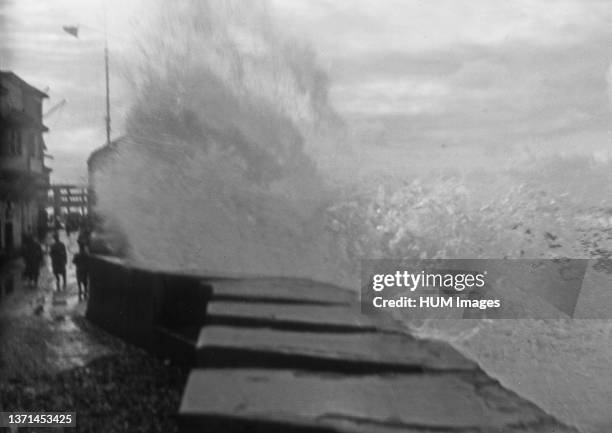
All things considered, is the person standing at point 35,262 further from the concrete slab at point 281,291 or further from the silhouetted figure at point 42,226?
the concrete slab at point 281,291

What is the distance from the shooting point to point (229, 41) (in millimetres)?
1329

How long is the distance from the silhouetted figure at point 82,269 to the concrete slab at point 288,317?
315mm

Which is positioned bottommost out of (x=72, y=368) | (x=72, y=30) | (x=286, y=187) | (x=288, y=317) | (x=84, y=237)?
(x=72, y=368)

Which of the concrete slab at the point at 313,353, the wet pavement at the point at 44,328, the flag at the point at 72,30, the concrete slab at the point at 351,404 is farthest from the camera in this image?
the wet pavement at the point at 44,328

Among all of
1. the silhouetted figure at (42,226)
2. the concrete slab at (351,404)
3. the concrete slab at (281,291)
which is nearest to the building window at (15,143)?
the silhouetted figure at (42,226)

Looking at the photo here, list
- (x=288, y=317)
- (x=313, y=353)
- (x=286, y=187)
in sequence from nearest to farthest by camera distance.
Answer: (x=313, y=353) < (x=288, y=317) < (x=286, y=187)

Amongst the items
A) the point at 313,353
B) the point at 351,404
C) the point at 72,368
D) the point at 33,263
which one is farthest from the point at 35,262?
the point at 351,404

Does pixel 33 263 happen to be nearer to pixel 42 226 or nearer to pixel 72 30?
pixel 42 226

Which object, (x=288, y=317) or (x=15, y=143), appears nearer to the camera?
(x=288, y=317)

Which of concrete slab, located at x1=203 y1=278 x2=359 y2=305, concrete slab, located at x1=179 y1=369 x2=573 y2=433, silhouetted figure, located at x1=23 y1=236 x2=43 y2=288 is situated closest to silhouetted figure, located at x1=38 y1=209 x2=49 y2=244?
silhouetted figure, located at x1=23 y1=236 x2=43 y2=288

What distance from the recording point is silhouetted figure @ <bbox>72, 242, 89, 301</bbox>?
1420 mm

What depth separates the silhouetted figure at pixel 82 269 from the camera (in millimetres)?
1420

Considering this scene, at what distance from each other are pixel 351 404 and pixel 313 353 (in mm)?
135

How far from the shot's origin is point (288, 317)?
1231mm
